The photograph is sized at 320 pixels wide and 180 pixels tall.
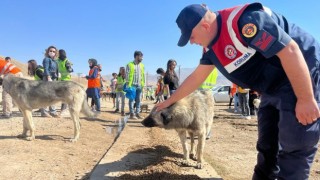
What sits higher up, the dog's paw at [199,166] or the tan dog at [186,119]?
the tan dog at [186,119]

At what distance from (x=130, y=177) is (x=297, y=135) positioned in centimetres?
236

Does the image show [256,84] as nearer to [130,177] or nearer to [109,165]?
[130,177]

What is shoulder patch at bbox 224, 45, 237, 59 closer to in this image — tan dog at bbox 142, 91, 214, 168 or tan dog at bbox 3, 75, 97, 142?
tan dog at bbox 142, 91, 214, 168

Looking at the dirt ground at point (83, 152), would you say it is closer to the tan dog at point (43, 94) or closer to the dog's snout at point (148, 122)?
the dog's snout at point (148, 122)

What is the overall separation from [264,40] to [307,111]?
0.54 meters

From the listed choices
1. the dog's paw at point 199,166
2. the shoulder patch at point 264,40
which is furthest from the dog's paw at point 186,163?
the shoulder patch at point 264,40

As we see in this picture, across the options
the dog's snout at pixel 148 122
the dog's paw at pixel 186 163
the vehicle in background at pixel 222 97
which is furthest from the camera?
the vehicle in background at pixel 222 97

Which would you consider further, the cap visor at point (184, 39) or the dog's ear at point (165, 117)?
the dog's ear at point (165, 117)

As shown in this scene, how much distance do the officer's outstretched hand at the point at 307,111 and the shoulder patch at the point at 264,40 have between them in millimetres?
434

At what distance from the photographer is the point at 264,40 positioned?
215 centimetres

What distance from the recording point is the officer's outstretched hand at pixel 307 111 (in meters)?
2.20

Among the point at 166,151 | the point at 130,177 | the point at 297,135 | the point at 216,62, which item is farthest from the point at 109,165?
the point at 297,135

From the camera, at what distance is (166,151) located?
5875 millimetres

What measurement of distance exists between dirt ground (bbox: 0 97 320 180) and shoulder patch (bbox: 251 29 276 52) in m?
2.44
